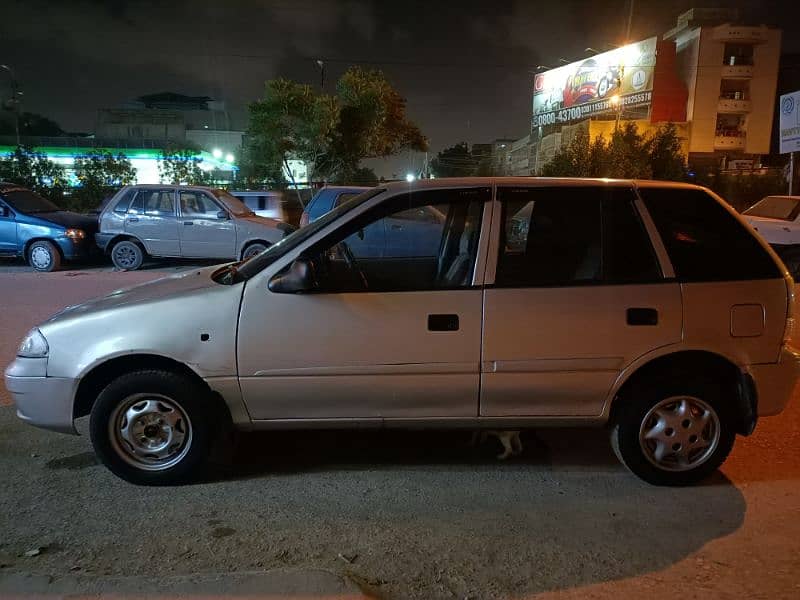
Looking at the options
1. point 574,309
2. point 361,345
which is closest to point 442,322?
point 361,345

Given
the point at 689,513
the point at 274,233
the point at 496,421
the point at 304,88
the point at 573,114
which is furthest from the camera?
the point at 573,114

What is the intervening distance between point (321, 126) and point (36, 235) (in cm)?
1346

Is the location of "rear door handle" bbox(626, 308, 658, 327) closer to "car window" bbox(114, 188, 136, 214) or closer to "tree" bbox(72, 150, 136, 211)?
"car window" bbox(114, 188, 136, 214)

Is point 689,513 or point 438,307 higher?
point 438,307

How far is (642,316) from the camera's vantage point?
141 inches

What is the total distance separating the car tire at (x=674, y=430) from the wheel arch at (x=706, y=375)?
43 mm

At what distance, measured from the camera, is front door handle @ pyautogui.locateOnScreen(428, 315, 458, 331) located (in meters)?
3.55

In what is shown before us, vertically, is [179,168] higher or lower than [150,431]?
higher

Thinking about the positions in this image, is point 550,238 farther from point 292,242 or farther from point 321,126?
point 321,126

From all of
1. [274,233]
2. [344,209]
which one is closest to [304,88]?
[274,233]

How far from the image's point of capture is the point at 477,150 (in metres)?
89.2

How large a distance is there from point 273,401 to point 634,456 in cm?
216

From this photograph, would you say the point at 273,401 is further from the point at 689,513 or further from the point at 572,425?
the point at 689,513

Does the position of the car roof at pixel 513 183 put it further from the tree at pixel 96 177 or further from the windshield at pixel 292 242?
the tree at pixel 96 177
